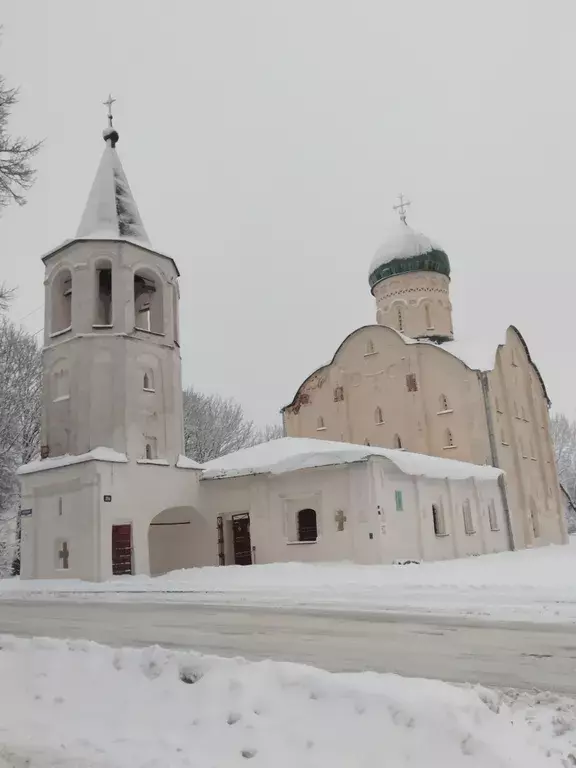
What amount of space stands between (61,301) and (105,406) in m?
5.11

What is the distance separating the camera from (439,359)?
32156 mm

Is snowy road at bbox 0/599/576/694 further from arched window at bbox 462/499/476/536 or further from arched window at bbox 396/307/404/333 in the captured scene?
arched window at bbox 396/307/404/333

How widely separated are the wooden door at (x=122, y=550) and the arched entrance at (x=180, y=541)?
2841 mm

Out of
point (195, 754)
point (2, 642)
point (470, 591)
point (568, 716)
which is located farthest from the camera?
point (470, 591)

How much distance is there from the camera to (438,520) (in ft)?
82.4

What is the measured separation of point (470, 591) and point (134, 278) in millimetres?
17505

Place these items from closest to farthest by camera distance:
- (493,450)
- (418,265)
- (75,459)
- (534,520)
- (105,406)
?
(75,459) → (105,406) → (493,450) → (534,520) → (418,265)

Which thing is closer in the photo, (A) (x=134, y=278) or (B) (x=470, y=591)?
(B) (x=470, y=591)

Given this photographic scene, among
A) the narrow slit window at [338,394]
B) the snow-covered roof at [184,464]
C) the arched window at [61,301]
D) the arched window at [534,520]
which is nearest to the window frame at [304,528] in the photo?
the snow-covered roof at [184,464]

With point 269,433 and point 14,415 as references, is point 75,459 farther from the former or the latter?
point 269,433

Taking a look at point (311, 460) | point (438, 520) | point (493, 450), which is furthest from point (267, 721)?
point (493, 450)

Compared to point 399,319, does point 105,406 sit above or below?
below

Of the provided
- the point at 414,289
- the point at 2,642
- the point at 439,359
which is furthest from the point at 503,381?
the point at 2,642

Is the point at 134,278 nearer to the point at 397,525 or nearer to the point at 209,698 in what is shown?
the point at 397,525
